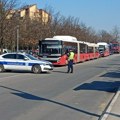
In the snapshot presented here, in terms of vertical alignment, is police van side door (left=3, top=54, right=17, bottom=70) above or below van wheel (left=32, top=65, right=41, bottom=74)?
above

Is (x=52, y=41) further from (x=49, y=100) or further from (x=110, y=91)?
(x=49, y=100)

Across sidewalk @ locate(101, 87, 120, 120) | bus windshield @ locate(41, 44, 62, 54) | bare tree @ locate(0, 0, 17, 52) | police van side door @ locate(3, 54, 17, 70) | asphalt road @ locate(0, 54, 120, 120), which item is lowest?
asphalt road @ locate(0, 54, 120, 120)

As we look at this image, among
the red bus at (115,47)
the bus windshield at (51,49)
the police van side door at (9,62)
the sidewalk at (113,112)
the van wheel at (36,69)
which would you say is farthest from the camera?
the red bus at (115,47)

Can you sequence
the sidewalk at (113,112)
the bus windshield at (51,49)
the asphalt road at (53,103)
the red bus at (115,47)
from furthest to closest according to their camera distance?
the red bus at (115,47) < the bus windshield at (51,49) < the asphalt road at (53,103) < the sidewalk at (113,112)

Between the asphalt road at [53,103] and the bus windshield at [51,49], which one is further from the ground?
the bus windshield at [51,49]

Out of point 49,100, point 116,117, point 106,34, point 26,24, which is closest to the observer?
point 116,117

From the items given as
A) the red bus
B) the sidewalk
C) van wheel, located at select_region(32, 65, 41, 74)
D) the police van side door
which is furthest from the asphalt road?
the red bus

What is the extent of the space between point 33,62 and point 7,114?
769 inches

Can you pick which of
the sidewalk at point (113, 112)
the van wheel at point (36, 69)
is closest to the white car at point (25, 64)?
the van wheel at point (36, 69)

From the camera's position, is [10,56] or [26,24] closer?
[10,56]

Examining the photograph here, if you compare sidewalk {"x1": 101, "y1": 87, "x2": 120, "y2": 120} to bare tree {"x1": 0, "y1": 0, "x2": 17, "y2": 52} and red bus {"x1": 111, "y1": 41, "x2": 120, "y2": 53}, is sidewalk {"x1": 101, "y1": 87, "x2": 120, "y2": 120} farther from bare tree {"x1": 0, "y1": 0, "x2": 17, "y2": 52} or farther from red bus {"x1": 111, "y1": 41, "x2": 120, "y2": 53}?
red bus {"x1": 111, "y1": 41, "x2": 120, "y2": 53}

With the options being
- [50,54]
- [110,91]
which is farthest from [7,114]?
[50,54]

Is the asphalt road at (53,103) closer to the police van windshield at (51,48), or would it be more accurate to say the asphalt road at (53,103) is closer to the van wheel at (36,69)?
the van wheel at (36,69)

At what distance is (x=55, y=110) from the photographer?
40.3ft
